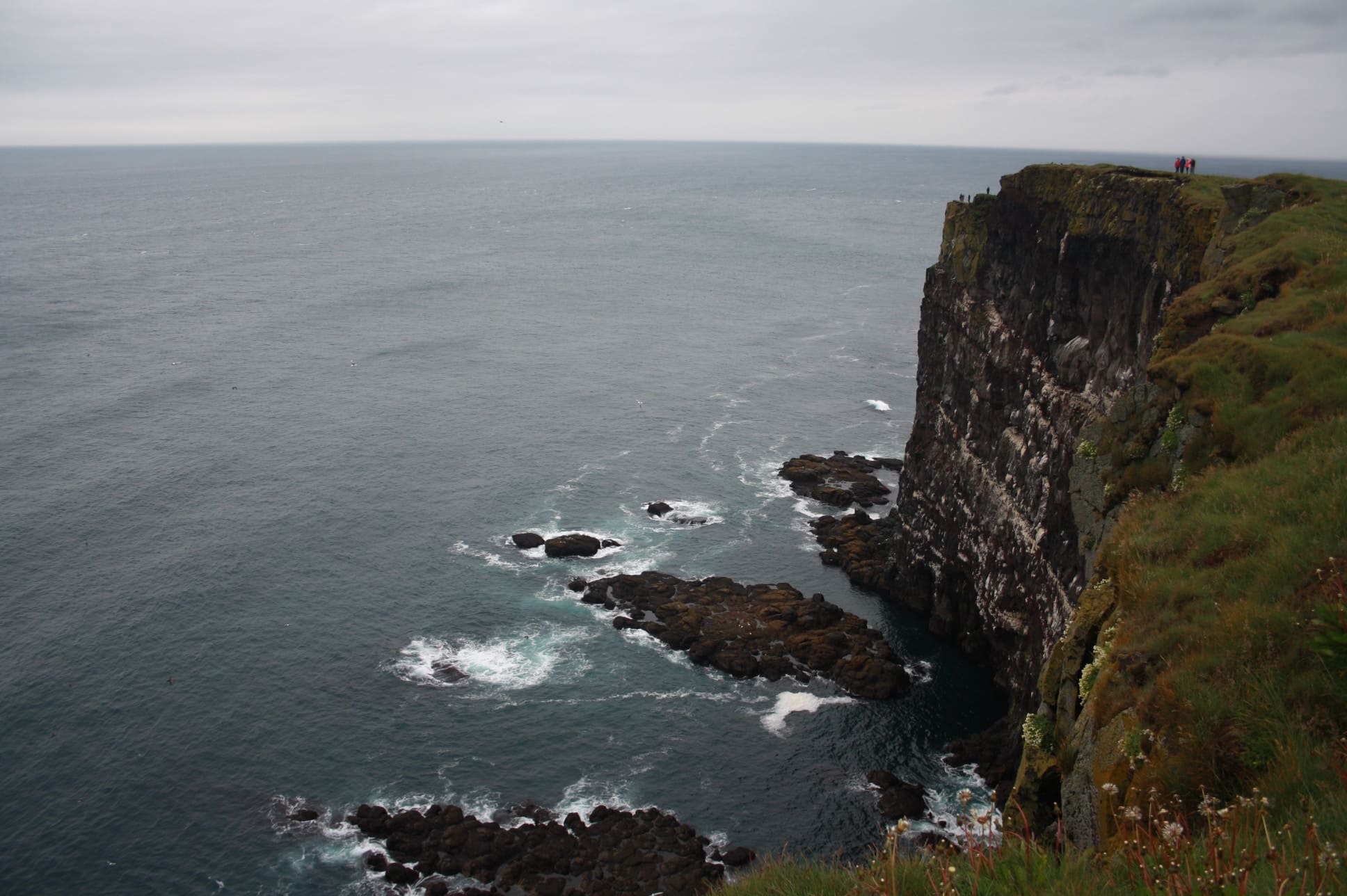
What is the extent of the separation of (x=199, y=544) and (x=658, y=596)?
3738 centimetres

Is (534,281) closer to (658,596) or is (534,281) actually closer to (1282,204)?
(658,596)

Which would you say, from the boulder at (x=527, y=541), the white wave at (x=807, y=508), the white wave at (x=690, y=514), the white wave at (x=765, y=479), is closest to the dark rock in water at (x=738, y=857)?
the boulder at (x=527, y=541)

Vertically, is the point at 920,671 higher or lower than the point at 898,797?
lower

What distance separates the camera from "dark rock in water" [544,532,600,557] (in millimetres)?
81188

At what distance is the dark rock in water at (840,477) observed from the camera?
9162 cm

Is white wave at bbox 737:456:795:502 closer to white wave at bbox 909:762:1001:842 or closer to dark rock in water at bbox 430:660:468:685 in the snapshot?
dark rock in water at bbox 430:660:468:685

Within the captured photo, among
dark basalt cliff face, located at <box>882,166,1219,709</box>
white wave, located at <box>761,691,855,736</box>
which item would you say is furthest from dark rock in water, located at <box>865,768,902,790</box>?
dark basalt cliff face, located at <box>882,166,1219,709</box>

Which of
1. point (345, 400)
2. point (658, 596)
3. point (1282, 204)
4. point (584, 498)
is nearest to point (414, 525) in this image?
point (584, 498)

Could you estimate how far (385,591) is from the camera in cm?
7475

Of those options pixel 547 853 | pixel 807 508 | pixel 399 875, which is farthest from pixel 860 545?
pixel 399 875

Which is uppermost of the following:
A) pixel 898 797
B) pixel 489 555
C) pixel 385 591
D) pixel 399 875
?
pixel 489 555

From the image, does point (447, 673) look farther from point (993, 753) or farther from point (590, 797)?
point (993, 753)

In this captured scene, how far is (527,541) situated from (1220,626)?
67.1 metres

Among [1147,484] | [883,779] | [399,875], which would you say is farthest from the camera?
[883,779]
